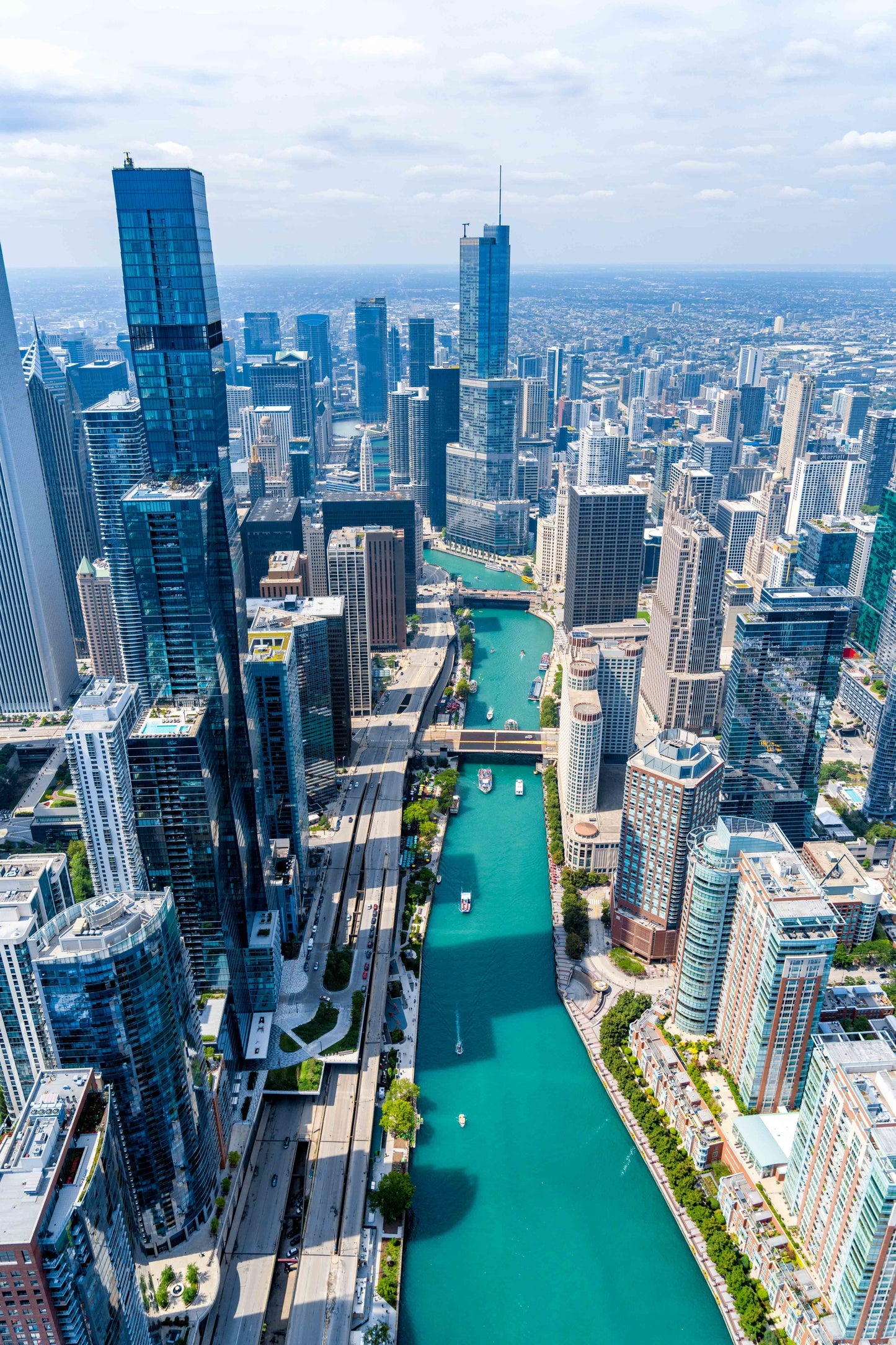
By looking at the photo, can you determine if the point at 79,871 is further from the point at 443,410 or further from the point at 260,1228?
the point at 443,410

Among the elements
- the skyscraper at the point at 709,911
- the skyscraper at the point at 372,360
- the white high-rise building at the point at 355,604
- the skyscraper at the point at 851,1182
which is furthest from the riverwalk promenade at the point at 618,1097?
the skyscraper at the point at 372,360

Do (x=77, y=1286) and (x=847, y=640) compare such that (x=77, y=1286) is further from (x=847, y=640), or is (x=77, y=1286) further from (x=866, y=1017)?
(x=847, y=640)

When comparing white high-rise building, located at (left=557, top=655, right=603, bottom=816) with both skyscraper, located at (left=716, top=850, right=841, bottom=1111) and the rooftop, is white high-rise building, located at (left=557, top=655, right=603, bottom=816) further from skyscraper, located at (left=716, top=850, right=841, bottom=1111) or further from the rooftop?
the rooftop

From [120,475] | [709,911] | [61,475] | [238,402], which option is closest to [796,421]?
[238,402]

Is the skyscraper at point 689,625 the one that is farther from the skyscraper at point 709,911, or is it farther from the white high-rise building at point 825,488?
the white high-rise building at point 825,488

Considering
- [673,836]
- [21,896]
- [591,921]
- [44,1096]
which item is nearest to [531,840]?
[591,921]
